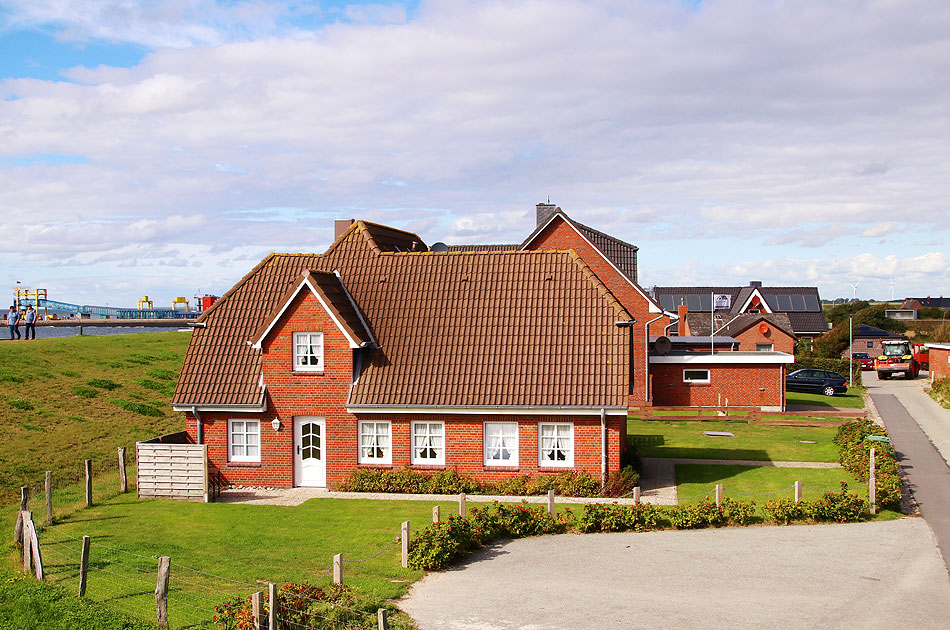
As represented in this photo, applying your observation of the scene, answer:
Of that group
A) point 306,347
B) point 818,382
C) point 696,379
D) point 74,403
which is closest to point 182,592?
point 306,347

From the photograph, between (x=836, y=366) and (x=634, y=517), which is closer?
(x=634, y=517)

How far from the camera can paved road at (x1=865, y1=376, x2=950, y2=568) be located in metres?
23.4

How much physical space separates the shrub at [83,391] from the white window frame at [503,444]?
23.0 meters

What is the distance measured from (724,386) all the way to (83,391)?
109 feet

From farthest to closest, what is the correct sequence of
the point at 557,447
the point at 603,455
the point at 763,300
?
the point at 763,300, the point at 557,447, the point at 603,455

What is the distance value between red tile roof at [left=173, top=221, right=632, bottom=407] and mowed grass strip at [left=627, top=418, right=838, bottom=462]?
802 centimetres

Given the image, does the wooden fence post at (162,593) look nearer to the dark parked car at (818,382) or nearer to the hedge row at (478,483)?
the hedge row at (478,483)

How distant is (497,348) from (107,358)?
31196 mm

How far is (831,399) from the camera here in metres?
53.3

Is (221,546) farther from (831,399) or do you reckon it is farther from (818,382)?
(818,382)

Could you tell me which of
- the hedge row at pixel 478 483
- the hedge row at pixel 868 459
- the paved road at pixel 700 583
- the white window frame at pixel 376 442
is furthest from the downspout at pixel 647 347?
the paved road at pixel 700 583

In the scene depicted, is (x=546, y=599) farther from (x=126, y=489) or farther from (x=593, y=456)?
(x=126, y=489)

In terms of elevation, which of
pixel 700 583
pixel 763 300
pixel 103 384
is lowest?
pixel 700 583

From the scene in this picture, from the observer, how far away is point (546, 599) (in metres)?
16.1
